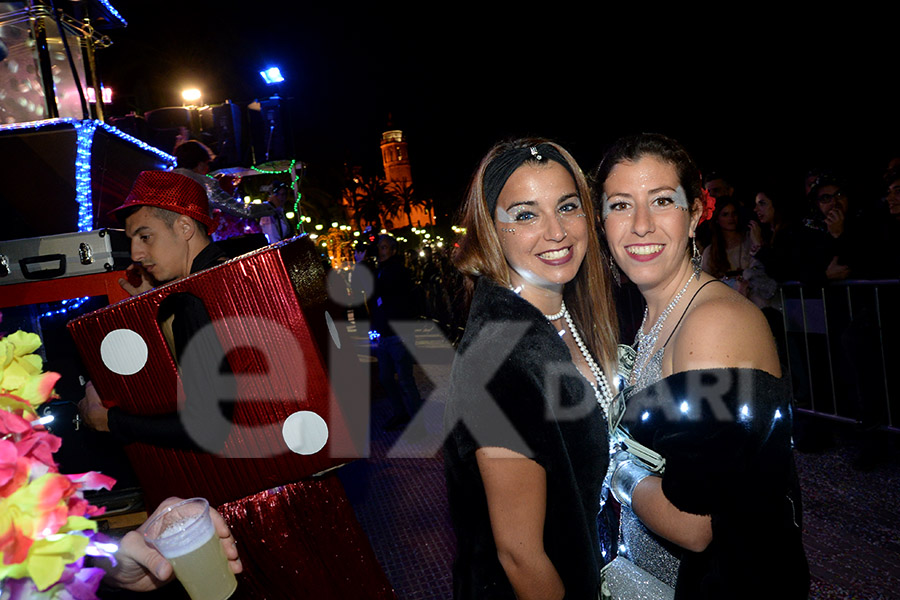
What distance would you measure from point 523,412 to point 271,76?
21.4ft

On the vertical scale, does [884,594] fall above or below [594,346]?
below

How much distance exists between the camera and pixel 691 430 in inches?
53.7

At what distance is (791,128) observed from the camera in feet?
36.7

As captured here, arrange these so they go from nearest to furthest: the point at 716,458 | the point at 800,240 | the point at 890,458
→ the point at 716,458
the point at 890,458
the point at 800,240

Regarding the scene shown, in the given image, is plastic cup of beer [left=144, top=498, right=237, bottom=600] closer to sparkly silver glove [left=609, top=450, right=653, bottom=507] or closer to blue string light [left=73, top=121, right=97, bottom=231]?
sparkly silver glove [left=609, top=450, right=653, bottom=507]

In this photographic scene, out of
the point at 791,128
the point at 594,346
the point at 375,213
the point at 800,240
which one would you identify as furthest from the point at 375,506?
the point at 375,213

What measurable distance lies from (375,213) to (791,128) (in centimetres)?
2407

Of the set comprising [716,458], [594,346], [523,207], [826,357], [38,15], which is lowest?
[826,357]

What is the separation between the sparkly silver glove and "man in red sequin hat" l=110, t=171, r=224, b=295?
2095 millimetres

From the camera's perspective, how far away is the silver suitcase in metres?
2.29

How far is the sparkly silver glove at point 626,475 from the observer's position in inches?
63.9

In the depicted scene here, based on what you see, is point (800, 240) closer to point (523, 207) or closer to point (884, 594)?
point (884, 594)

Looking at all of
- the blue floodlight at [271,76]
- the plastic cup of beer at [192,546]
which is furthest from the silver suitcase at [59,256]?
the blue floodlight at [271,76]

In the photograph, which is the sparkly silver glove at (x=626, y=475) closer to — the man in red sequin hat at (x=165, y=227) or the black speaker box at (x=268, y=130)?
the man in red sequin hat at (x=165, y=227)
